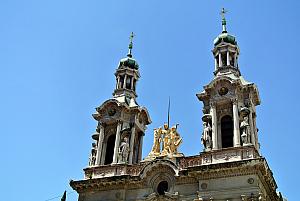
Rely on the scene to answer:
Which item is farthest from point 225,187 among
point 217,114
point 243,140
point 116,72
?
point 116,72

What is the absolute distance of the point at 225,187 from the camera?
1122 inches

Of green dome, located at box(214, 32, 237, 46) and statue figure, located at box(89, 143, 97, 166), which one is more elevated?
green dome, located at box(214, 32, 237, 46)

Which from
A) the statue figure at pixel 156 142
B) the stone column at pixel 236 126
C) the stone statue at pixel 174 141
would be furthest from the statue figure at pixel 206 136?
the statue figure at pixel 156 142

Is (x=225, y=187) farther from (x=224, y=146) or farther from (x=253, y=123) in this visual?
(x=253, y=123)

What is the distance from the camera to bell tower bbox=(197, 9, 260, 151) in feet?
101

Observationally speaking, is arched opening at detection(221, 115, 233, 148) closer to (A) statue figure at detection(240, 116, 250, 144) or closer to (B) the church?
(B) the church

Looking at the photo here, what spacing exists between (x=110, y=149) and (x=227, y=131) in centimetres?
900

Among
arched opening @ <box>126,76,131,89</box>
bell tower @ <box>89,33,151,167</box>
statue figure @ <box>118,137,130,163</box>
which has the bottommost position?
statue figure @ <box>118,137,130,163</box>

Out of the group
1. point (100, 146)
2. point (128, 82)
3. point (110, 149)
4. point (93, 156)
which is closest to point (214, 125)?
point (110, 149)

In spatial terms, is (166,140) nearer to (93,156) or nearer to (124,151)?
(124,151)

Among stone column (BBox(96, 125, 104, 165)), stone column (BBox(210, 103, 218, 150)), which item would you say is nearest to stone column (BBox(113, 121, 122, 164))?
stone column (BBox(96, 125, 104, 165))

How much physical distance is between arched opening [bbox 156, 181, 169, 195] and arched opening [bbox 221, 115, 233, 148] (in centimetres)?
457

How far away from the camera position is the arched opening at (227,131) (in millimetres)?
31281

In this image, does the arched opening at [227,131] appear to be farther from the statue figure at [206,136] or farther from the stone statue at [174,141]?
the stone statue at [174,141]
